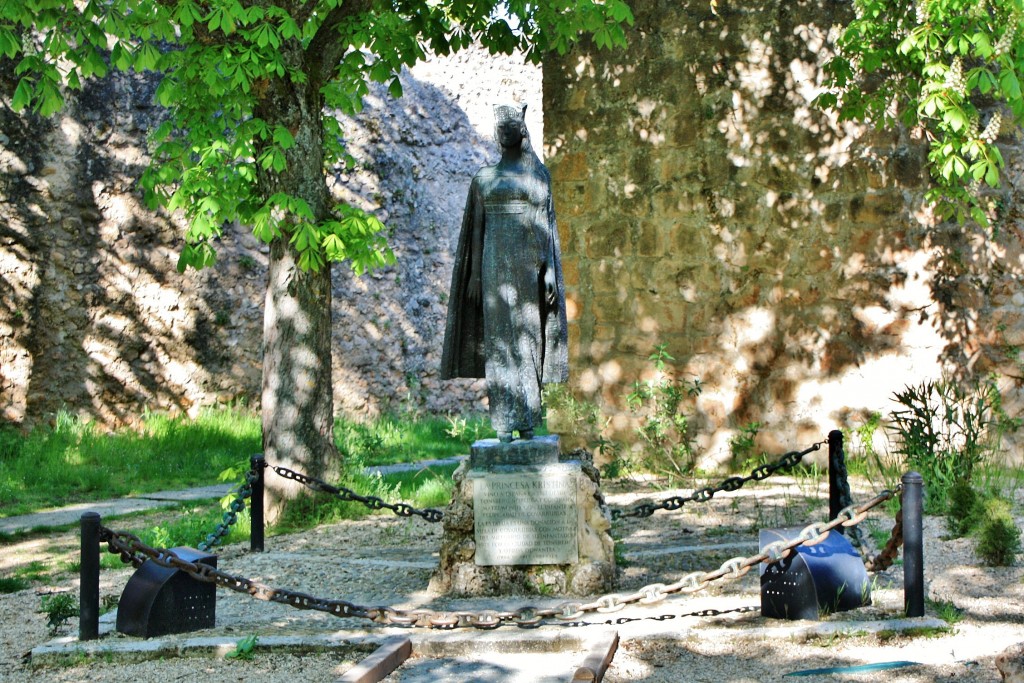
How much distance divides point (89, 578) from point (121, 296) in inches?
298

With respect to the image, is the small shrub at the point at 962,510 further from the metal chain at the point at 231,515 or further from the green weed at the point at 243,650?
the metal chain at the point at 231,515

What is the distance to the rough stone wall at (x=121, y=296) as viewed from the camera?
11.3 m

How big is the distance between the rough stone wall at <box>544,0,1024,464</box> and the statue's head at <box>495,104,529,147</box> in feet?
13.2

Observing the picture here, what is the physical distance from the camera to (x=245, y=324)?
12688mm

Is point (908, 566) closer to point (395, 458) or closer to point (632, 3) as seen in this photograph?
point (632, 3)

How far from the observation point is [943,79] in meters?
7.39

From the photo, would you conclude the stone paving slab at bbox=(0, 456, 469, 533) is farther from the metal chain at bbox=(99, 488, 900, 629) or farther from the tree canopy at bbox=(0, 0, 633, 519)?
the metal chain at bbox=(99, 488, 900, 629)

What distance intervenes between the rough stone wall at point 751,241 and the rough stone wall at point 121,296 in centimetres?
449

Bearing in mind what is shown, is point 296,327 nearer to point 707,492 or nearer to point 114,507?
point 114,507

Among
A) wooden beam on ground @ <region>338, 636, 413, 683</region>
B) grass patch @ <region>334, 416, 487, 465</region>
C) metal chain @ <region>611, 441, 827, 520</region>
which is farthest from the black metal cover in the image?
grass patch @ <region>334, 416, 487, 465</region>

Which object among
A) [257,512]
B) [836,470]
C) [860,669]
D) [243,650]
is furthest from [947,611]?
[257,512]

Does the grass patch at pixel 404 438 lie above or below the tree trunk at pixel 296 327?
below

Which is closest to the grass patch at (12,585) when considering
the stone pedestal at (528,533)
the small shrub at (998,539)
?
the stone pedestal at (528,533)

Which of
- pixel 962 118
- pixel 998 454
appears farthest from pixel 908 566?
pixel 998 454
